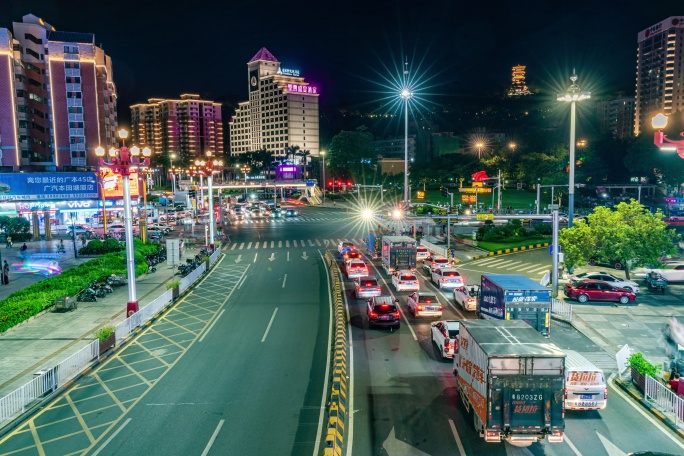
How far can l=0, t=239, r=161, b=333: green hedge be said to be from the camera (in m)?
24.6

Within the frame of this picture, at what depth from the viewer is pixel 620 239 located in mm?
31719

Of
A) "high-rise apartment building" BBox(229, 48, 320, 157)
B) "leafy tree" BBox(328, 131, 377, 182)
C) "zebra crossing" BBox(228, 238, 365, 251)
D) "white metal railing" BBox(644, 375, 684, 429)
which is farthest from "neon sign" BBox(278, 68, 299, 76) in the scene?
"white metal railing" BBox(644, 375, 684, 429)

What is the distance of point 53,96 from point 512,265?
7459 centimetres

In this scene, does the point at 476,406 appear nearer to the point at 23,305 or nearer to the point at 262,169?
the point at 23,305

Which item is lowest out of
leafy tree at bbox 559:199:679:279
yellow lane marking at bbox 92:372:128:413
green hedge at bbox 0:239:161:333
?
yellow lane marking at bbox 92:372:128:413

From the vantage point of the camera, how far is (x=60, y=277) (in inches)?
1233

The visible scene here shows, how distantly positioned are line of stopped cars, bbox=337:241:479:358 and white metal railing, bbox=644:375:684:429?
6.21 m

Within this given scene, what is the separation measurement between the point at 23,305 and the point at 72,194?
132 ft

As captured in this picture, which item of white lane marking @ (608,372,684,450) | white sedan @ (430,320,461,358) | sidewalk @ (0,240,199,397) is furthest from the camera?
white sedan @ (430,320,461,358)

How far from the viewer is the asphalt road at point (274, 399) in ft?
43.1

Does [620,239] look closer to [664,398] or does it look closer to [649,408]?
[664,398]

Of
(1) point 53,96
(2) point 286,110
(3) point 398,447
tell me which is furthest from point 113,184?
(2) point 286,110

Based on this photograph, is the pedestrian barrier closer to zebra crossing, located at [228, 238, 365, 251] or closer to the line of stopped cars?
the line of stopped cars

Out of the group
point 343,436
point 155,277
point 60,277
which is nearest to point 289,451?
point 343,436
